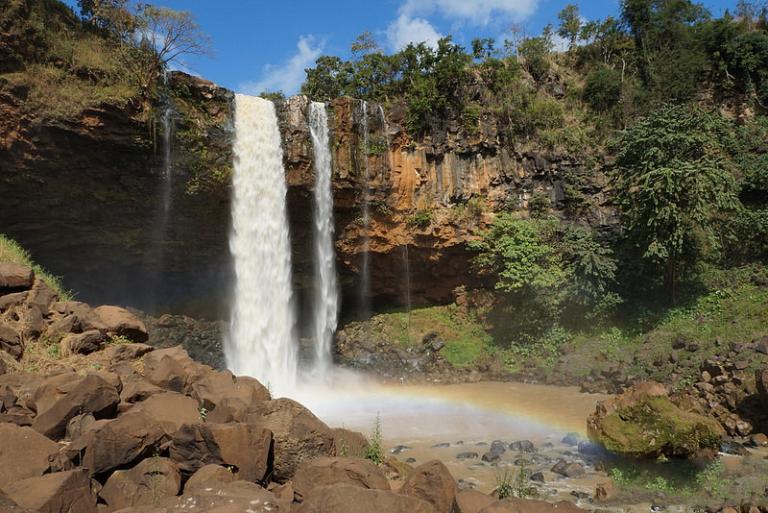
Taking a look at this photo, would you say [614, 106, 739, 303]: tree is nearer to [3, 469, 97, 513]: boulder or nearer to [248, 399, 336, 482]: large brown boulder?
[248, 399, 336, 482]: large brown boulder

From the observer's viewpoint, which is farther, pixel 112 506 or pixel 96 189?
pixel 96 189

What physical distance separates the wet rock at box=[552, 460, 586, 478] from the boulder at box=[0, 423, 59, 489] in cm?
780

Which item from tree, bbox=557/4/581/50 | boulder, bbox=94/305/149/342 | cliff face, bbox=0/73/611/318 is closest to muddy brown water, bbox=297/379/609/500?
boulder, bbox=94/305/149/342

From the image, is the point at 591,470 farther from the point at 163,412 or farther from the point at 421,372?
the point at 421,372

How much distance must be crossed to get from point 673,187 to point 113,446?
18.7 m

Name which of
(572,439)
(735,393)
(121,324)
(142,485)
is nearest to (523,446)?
(572,439)

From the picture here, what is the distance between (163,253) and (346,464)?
18.1 metres

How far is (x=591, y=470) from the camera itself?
8.95 metres

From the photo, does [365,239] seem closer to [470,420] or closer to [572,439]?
[470,420]

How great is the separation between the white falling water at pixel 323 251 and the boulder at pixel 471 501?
16005 mm

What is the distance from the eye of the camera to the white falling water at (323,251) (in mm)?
20141

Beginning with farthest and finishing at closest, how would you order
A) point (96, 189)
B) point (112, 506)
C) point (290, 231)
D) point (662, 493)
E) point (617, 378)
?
point (290, 231), point (96, 189), point (617, 378), point (662, 493), point (112, 506)

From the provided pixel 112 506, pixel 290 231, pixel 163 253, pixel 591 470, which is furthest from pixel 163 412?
pixel 163 253

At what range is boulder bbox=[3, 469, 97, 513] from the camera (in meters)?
4.17
